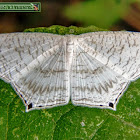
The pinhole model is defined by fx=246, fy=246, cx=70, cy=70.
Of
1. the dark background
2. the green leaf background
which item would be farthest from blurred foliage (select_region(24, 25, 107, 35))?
the green leaf background

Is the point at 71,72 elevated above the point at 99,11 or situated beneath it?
situated beneath

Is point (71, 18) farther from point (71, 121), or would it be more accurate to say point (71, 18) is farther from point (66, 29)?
point (71, 121)

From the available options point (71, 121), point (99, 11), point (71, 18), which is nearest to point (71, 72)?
point (71, 121)

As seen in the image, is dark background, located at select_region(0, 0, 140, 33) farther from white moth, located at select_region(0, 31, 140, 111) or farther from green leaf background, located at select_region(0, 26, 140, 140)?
green leaf background, located at select_region(0, 26, 140, 140)

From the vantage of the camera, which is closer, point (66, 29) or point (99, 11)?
point (66, 29)

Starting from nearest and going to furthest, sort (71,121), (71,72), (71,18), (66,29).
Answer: (71,72) → (71,121) → (66,29) → (71,18)

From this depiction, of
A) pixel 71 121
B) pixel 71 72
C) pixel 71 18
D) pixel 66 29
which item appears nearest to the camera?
pixel 71 72
